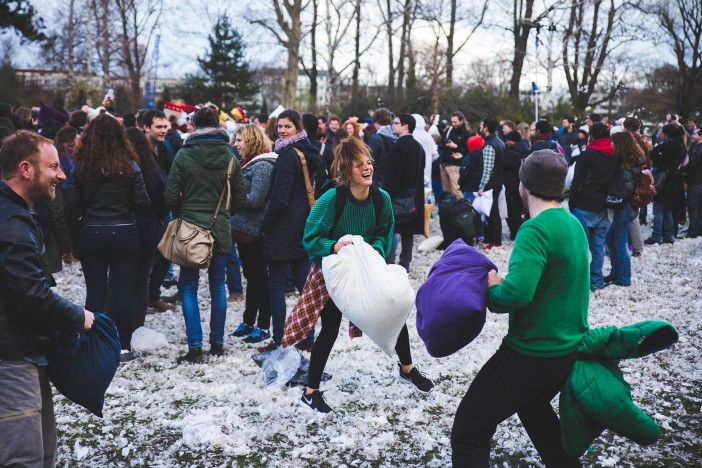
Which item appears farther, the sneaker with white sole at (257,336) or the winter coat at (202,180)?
the sneaker with white sole at (257,336)

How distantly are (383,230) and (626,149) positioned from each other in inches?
181

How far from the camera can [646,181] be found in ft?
26.6

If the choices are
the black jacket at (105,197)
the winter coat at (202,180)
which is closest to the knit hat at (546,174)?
the winter coat at (202,180)

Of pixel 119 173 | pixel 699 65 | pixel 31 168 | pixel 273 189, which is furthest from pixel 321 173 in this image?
pixel 699 65

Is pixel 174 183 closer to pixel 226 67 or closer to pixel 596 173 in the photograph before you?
pixel 596 173

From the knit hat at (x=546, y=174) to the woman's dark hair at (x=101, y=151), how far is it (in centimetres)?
354

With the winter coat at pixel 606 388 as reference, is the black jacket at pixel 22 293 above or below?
above

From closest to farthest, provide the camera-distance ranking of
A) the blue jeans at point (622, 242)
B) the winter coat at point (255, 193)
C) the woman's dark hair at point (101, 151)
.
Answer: the woman's dark hair at point (101, 151), the winter coat at point (255, 193), the blue jeans at point (622, 242)

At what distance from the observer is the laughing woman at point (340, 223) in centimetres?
443

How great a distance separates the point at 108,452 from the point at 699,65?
107 ft

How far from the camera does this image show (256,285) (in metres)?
6.40

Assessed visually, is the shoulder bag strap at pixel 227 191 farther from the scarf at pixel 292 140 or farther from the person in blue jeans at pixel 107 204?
the person in blue jeans at pixel 107 204

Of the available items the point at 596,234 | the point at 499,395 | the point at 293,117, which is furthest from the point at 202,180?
the point at 596,234

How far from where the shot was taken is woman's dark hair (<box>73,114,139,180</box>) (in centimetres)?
509
